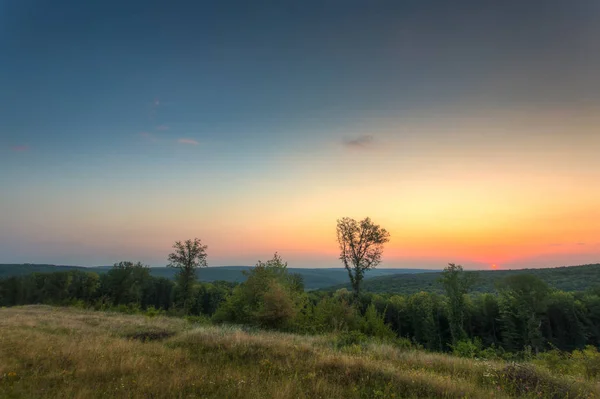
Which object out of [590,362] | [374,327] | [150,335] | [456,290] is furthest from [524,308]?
[150,335]

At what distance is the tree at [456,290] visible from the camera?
55.1m

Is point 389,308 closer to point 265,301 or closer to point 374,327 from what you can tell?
point 374,327

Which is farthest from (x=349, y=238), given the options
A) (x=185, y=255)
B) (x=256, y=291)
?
(x=185, y=255)

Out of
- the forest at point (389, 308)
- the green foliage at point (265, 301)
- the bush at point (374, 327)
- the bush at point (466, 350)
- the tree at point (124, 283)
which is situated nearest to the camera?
the bush at point (466, 350)

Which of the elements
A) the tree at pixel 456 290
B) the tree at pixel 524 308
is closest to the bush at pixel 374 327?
the tree at pixel 456 290

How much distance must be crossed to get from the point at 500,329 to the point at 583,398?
222 feet

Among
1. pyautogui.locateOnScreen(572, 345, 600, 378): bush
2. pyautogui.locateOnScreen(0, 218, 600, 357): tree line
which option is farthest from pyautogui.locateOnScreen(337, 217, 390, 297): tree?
pyautogui.locateOnScreen(572, 345, 600, 378): bush

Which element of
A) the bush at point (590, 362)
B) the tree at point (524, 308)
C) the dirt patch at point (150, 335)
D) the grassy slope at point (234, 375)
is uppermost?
the grassy slope at point (234, 375)

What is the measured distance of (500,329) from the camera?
62.8 meters

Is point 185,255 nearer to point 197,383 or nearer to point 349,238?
point 349,238

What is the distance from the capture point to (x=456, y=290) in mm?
55469

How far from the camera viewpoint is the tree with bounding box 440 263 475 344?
55.1 metres

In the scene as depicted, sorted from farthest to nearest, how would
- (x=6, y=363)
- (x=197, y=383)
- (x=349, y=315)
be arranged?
(x=349, y=315) → (x=6, y=363) → (x=197, y=383)

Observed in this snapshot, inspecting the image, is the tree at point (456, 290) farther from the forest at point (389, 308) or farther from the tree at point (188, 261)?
the tree at point (188, 261)
